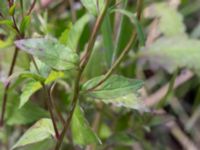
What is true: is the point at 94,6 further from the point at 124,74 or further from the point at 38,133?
the point at 124,74

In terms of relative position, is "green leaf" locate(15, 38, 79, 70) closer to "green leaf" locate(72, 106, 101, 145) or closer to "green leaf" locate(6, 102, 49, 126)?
"green leaf" locate(72, 106, 101, 145)

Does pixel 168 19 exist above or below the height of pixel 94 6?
below

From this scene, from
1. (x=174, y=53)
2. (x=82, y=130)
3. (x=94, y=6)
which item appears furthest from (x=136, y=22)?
(x=174, y=53)

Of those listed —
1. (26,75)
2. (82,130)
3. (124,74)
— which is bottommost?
(124,74)

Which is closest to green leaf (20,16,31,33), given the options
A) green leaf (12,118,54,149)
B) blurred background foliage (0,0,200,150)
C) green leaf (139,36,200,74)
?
blurred background foliage (0,0,200,150)

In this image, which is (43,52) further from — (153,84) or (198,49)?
(153,84)

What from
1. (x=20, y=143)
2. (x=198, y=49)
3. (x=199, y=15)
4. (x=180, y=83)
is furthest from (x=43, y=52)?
(x=199, y=15)
